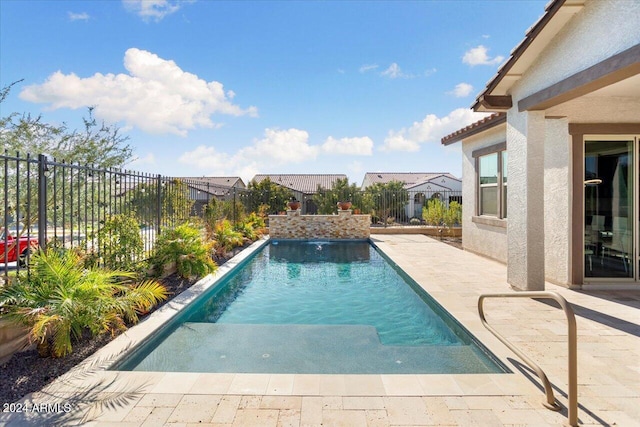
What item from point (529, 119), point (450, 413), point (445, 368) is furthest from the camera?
point (529, 119)

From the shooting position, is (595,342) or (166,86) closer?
(595,342)

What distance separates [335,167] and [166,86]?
38846 mm

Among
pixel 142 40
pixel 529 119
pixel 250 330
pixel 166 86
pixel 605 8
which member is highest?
pixel 142 40

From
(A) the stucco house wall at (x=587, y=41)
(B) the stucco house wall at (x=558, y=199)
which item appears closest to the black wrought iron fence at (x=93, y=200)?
(A) the stucco house wall at (x=587, y=41)

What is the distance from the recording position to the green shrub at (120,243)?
599cm

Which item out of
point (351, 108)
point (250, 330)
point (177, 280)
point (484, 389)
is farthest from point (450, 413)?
point (351, 108)

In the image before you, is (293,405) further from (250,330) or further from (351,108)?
(351,108)

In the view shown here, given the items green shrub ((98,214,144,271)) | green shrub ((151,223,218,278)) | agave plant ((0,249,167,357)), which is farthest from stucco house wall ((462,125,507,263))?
agave plant ((0,249,167,357))

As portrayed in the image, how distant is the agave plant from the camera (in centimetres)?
370

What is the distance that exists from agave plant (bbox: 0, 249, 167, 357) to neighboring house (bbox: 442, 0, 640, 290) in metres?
6.62

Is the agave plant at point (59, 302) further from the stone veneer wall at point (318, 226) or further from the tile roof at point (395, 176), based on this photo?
the tile roof at point (395, 176)

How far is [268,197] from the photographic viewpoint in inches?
876

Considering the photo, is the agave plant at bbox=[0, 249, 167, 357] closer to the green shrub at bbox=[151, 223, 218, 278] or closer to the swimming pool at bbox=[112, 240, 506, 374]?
the swimming pool at bbox=[112, 240, 506, 374]

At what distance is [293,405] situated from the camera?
2.94 metres
